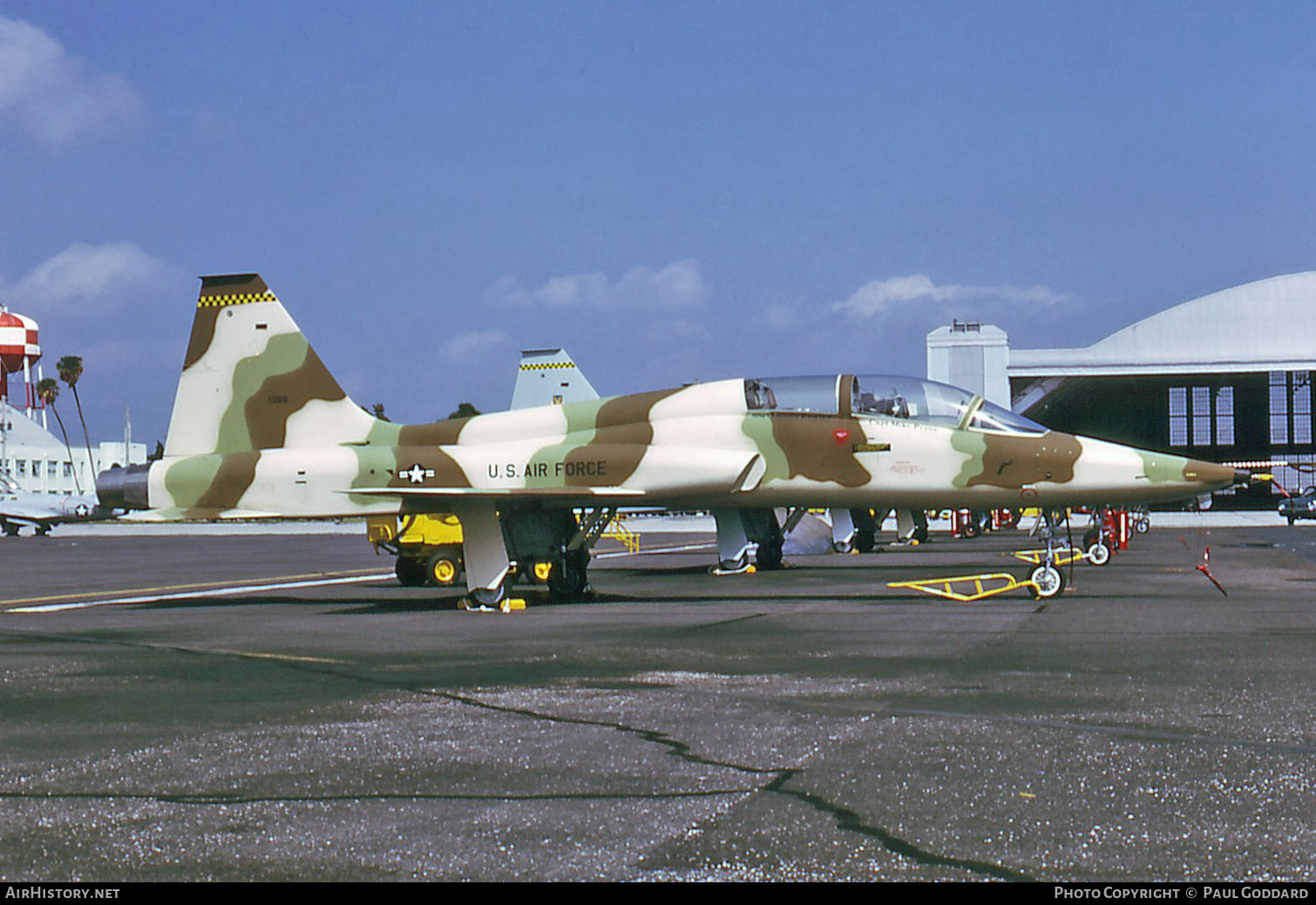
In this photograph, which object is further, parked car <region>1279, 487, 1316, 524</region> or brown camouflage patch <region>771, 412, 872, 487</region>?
parked car <region>1279, 487, 1316, 524</region>

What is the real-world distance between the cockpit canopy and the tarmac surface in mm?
2866

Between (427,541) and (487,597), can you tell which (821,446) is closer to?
(487,597)

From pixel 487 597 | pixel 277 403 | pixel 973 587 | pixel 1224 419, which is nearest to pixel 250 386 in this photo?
pixel 277 403

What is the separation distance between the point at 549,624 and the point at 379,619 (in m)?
2.17

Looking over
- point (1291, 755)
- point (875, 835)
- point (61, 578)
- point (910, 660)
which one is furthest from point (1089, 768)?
point (61, 578)

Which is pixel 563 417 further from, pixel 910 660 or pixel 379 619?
pixel 910 660

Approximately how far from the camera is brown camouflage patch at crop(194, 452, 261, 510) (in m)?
17.2

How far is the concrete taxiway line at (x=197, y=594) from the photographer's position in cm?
1711

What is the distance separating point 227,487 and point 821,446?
7739mm

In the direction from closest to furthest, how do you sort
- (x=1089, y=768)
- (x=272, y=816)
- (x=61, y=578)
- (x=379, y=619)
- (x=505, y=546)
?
1. (x=272, y=816)
2. (x=1089, y=768)
3. (x=379, y=619)
4. (x=505, y=546)
5. (x=61, y=578)

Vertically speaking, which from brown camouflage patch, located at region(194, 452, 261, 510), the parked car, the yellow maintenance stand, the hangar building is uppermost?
the hangar building

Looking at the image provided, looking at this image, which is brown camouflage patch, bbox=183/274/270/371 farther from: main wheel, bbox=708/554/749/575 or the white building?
the white building

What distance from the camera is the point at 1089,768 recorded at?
19.2 feet

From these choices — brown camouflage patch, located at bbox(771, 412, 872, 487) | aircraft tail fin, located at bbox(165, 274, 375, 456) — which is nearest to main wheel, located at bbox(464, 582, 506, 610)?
aircraft tail fin, located at bbox(165, 274, 375, 456)
